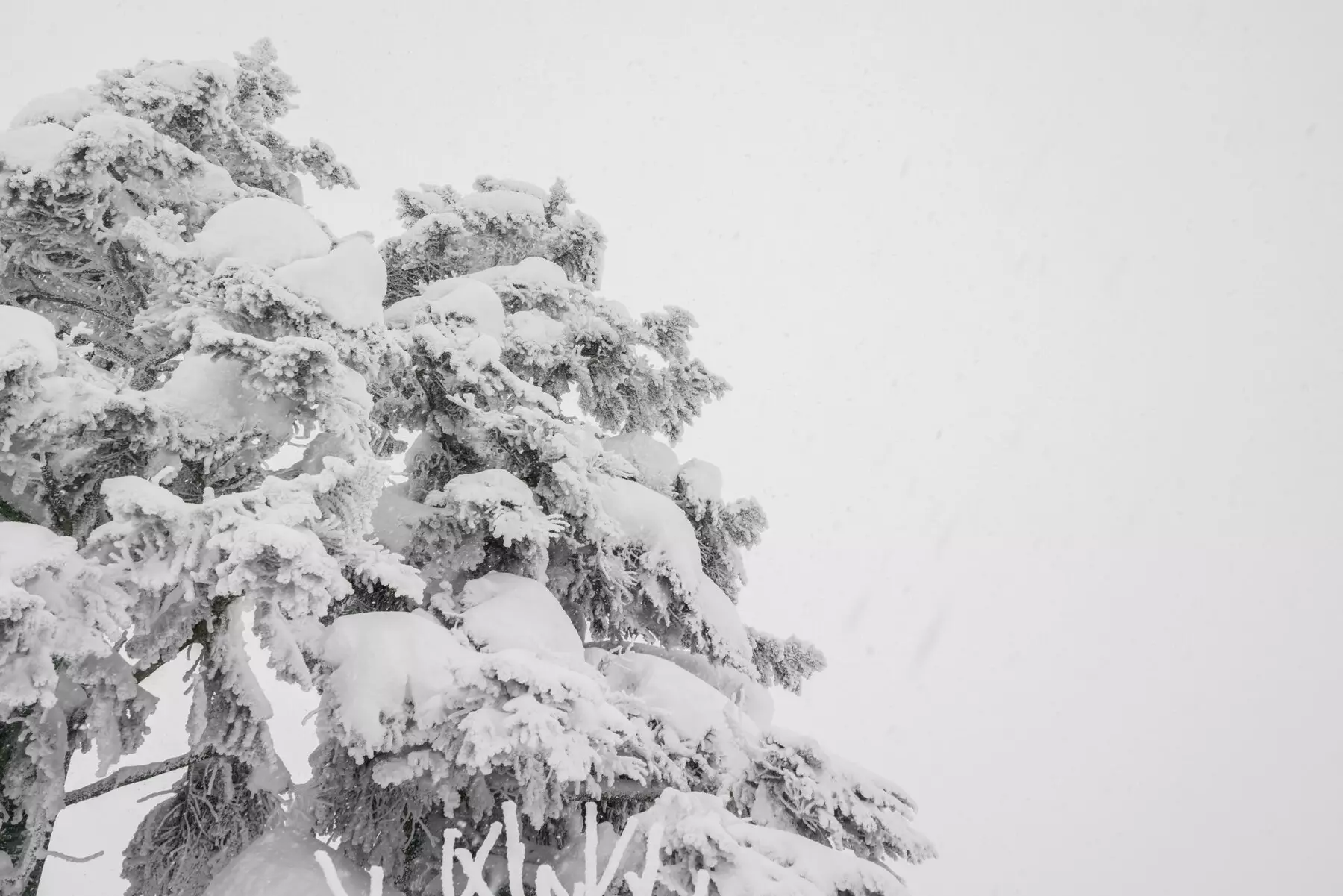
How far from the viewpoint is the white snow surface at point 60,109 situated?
5250 mm

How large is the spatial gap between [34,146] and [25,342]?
7.26ft

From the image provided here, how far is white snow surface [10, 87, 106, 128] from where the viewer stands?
5.25m

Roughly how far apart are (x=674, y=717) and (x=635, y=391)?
3.38m

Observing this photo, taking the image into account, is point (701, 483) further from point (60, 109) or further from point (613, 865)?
point (60, 109)

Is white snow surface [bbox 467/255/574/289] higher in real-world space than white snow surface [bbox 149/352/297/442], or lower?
higher

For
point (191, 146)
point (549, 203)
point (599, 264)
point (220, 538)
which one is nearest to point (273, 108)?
point (191, 146)

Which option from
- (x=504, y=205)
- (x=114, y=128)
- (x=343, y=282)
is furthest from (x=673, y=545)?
(x=114, y=128)

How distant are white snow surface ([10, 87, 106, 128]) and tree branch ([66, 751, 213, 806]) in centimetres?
463

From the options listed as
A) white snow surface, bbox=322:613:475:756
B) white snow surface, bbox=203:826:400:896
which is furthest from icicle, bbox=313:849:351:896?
white snow surface, bbox=322:613:475:756

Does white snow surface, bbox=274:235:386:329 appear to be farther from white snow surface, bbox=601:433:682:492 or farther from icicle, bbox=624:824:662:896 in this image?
icicle, bbox=624:824:662:896

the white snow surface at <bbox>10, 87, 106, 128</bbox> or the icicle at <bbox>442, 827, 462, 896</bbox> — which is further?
the white snow surface at <bbox>10, 87, 106, 128</bbox>

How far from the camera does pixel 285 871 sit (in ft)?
13.2

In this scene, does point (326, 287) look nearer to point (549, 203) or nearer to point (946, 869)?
point (549, 203)

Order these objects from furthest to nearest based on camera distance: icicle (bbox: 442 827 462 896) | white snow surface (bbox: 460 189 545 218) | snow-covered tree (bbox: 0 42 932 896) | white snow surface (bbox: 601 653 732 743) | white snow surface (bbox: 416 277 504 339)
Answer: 1. white snow surface (bbox: 460 189 545 218)
2. white snow surface (bbox: 416 277 504 339)
3. white snow surface (bbox: 601 653 732 743)
4. icicle (bbox: 442 827 462 896)
5. snow-covered tree (bbox: 0 42 932 896)
